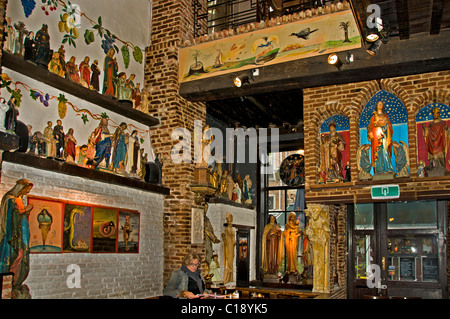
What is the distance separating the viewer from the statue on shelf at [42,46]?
281 inches

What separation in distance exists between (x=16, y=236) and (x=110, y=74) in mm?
3873

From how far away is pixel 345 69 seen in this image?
8.34 meters

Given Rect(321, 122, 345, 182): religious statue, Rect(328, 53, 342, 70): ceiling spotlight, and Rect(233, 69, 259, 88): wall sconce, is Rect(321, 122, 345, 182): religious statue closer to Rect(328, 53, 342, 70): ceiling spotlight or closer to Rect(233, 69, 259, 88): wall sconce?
Rect(328, 53, 342, 70): ceiling spotlight

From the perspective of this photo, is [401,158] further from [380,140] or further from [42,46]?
[42,46]

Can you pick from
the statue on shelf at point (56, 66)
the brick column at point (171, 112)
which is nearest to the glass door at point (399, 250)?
the brick column at point (171, 112)

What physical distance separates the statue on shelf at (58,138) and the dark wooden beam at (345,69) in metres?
3.38

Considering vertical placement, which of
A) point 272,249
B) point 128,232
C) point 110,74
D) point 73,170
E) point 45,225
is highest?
point 110,74

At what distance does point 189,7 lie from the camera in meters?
10.7

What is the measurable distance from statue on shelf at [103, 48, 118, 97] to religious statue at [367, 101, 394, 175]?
5215 mm

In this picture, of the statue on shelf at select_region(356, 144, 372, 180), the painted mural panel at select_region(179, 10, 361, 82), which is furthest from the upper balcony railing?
the statue on shelf at select_region(356, 144, 372, 180)

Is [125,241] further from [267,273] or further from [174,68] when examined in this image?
[267,273]

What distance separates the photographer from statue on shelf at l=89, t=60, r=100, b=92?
27.7ft

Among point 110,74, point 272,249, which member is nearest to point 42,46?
point 110,74

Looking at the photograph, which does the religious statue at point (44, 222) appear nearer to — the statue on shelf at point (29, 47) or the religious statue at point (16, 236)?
the religious statue at point (16, 236)
